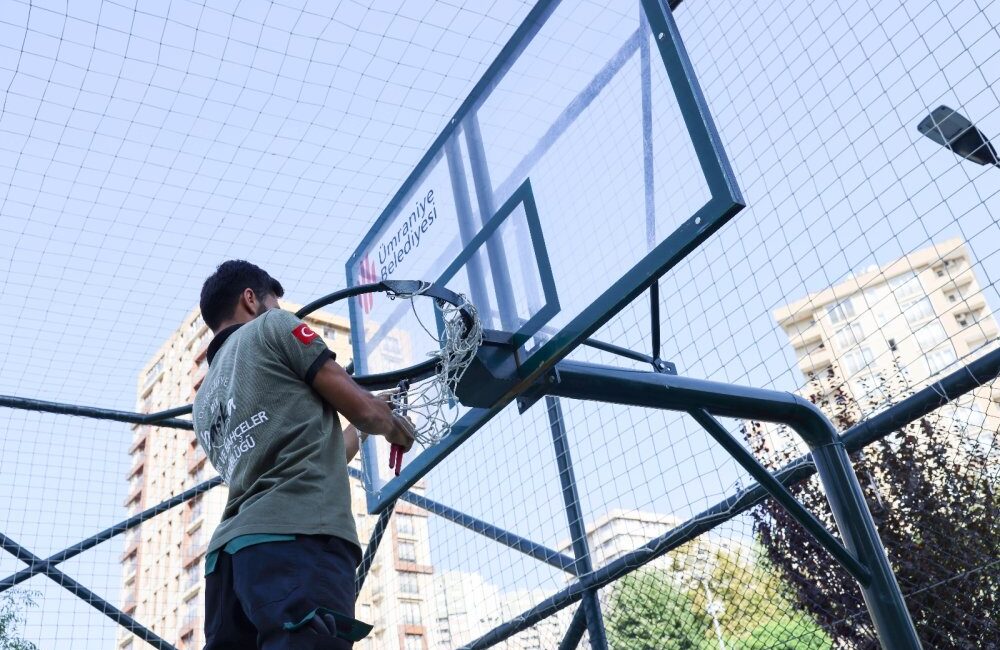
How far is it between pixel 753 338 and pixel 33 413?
13.5 ft

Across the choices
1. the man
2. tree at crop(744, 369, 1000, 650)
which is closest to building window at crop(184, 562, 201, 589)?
tree at crop(744, 369, 1000, 650)

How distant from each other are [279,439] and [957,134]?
2.50 meters

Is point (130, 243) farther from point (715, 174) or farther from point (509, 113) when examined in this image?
point (715, 174)

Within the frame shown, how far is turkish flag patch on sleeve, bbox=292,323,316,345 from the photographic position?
5.85 ft

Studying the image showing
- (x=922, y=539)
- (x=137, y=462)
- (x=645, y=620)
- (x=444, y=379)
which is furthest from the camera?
(x=645, y=620)

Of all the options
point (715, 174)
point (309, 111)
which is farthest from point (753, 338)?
point (309, 111)

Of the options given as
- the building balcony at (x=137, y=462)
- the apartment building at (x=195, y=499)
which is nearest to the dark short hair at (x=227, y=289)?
the apartment building at (x=195, y=499)

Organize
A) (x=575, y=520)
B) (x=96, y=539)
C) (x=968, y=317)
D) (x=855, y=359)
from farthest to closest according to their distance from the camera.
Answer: (x=968, y=317) → (x=855, y=359) → (x=96, y=539) → (x=575, y=520)

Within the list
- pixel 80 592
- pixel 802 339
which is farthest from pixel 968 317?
pixel 80 592

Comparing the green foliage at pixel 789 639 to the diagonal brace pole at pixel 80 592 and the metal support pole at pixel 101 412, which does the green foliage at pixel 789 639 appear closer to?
the diagonal brace pole at pixel 80 592

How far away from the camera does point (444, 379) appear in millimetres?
2586

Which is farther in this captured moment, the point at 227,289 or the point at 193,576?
the point at 193,576

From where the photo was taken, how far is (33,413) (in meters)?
5.52

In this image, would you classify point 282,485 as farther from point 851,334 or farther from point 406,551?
point 851,334
